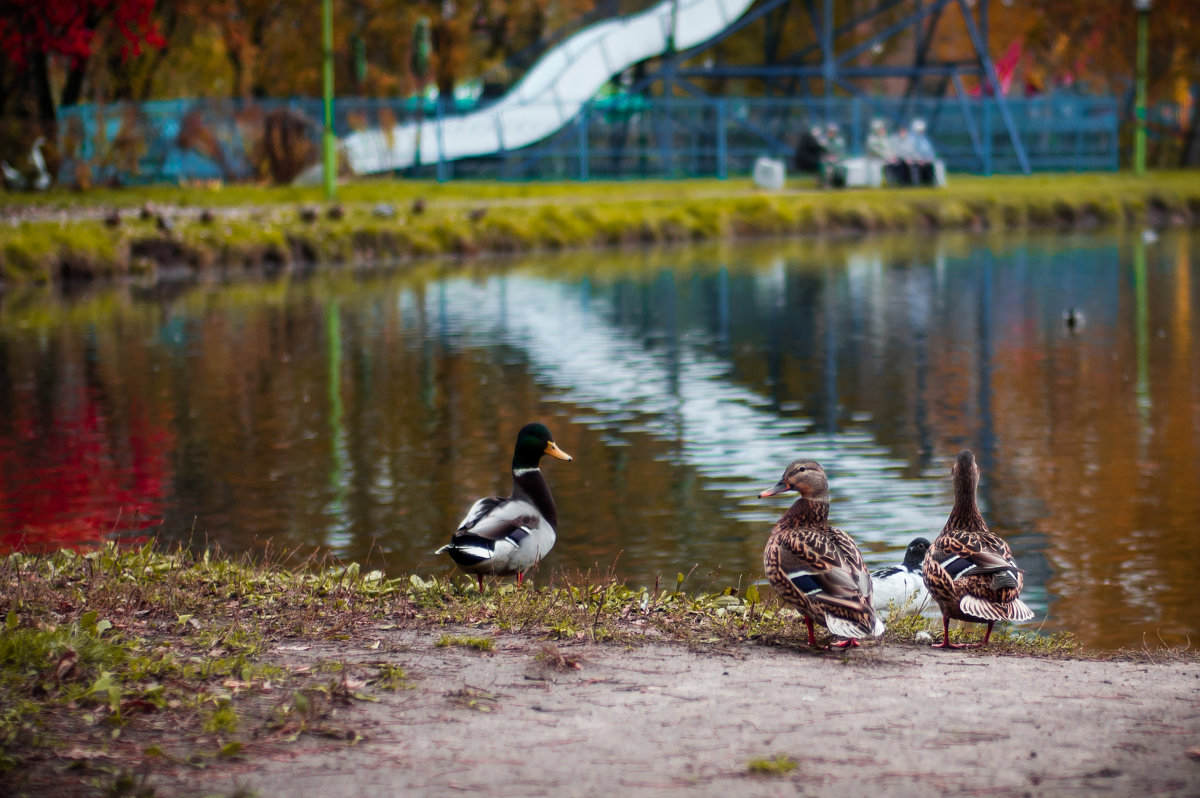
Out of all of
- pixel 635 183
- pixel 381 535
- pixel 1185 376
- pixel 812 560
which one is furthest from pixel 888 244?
pixel 812 560

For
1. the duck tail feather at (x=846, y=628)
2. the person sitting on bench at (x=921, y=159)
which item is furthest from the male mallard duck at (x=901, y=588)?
the person sitting on bench at (x=921, y=159)

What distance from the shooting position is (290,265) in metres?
32.8

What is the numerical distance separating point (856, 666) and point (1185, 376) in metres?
12.6

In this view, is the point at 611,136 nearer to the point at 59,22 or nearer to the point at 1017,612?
the point at 59,22

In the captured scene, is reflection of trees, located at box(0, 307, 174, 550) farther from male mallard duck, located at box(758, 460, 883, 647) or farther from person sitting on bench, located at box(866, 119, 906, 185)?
person sitting on bench, located at box(866, 119, 906, 185)

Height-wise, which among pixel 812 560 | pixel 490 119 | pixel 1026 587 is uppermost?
pixel 490 119

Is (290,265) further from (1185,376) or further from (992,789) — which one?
(992,789)

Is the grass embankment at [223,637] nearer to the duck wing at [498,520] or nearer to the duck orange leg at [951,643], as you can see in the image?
the duck orange leg at [951,643]

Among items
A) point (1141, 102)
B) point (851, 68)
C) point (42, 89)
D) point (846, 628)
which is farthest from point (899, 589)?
point (1141, 102)

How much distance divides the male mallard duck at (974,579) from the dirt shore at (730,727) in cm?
28

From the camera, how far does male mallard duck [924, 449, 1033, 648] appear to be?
7.55 meters

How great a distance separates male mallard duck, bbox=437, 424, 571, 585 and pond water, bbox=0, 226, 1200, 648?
1.05m

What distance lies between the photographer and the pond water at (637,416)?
1144cm

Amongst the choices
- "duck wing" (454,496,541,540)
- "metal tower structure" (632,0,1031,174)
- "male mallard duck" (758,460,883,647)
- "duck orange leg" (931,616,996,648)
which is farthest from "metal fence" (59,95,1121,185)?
"duck orange leg" (931,616,996,648)
